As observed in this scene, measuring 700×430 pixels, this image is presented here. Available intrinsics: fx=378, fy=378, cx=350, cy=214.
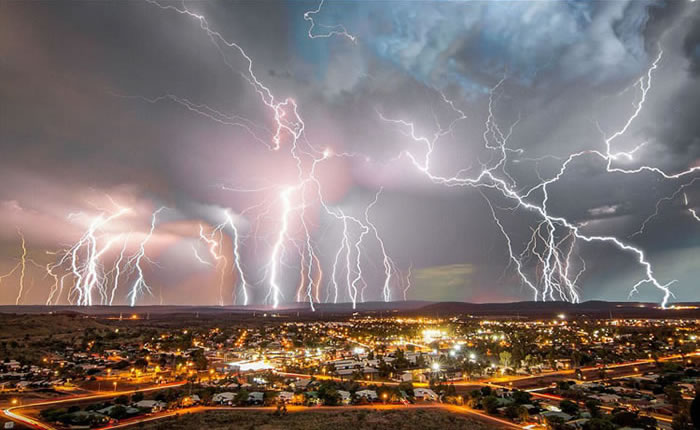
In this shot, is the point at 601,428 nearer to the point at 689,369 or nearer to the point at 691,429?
the point at 691,429

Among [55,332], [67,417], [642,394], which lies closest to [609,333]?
[642,394]

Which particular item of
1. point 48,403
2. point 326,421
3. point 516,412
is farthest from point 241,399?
point 516,412

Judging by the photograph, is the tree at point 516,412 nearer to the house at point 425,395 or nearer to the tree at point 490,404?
the tree at point 490,404

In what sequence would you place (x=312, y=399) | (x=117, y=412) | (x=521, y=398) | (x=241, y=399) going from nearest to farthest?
(x=117, y=412) → (x=521, y=398) → (x=241, y=399) → (x=312, y=399)

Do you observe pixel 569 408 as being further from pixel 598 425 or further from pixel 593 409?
pixel 598 425

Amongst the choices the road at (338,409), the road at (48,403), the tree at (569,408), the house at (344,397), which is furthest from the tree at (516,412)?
the road at (48,403)

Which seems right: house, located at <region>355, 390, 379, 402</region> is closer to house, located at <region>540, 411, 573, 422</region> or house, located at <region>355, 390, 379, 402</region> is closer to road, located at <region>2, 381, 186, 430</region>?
house, located at <region>540, 411, 573, 422</region>

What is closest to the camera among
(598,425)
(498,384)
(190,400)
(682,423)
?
(682,423)

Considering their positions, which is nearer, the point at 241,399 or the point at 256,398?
the point at 241,399
